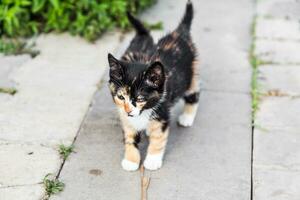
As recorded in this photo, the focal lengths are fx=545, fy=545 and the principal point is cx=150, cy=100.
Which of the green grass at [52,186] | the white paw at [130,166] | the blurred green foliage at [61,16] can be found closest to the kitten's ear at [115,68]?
the white paw at [130,166]

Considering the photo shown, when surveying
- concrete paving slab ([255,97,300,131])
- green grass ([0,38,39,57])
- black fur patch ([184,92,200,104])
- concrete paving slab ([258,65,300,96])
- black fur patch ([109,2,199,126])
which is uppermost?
black fur patch ([109,2,199,126])

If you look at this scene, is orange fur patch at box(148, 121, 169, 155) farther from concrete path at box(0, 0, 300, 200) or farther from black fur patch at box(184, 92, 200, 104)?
black fur patch at box(184, 92, 200, 104)

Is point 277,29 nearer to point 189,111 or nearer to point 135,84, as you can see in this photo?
point 189,111

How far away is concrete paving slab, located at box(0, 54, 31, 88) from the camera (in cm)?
540

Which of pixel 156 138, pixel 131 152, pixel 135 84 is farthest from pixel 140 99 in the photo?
pixel 131 152

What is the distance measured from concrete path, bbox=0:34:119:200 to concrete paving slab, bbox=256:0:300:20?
207cm

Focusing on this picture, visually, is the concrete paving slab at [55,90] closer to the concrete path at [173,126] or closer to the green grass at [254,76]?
the concrete path at [173,126]

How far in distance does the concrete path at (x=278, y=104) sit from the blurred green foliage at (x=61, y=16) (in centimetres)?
177

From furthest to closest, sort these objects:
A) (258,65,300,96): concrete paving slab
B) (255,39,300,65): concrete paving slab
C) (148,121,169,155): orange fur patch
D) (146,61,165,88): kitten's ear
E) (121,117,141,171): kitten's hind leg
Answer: (255,39,300,65): concrete paving slab < (258,65,300,96): concrete paving slab < (121,117,141,171): kitten's hind leg < (148,121,169,155): orange fur patch < (146,61,165,88): kitten's ear

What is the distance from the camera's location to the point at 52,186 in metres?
3.97

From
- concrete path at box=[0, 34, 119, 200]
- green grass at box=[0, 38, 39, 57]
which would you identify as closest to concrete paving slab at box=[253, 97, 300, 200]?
concrete path at box=[0, 34, 119, 200]

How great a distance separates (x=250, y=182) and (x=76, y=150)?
1415 millimetres

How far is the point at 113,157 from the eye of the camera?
4383 mm

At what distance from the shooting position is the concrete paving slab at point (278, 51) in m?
5.94
